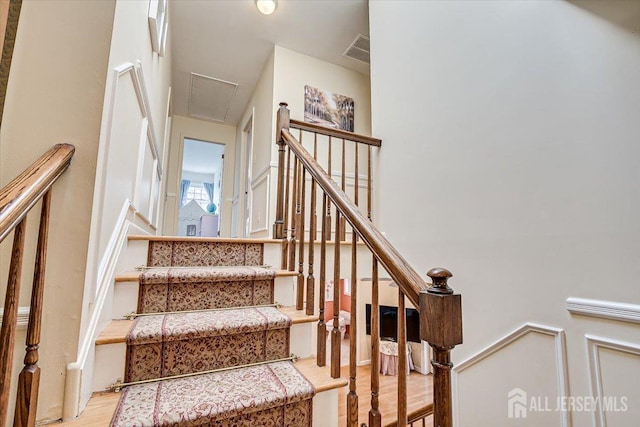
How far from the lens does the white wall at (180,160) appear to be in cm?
545

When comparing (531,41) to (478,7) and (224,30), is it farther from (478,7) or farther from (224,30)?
(224,30)

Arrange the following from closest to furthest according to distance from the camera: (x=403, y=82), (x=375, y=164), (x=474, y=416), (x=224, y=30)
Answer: (x=474, y=416) → (x=403, y=82) → (x=375, y=164) → (x=224, y=30)

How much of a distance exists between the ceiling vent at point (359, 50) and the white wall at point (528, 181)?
153 cm

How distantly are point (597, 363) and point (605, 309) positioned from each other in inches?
9.6

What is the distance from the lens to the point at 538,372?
1471 mm

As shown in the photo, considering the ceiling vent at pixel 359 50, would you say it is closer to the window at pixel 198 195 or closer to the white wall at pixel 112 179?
the white wall at pixel 112 179

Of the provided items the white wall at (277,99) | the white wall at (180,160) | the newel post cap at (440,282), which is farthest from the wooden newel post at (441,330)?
the white wall at (180,160)

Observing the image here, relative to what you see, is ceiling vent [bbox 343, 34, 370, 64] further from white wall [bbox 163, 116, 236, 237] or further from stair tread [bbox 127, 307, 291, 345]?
stair tread [bbox 127, 307, 291, 345]

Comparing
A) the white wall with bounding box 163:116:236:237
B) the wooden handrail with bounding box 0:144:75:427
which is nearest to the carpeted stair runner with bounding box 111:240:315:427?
the wooden handrail with bounding box 0:144:75:427

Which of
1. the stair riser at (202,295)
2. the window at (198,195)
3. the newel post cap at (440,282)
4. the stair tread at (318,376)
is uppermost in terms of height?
the window at (198,195)

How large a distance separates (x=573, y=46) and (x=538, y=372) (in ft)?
5.28

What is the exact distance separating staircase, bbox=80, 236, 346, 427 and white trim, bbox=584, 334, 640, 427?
1.09 m

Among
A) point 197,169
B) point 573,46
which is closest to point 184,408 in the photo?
point 573,46

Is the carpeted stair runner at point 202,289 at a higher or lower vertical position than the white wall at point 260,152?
lower
